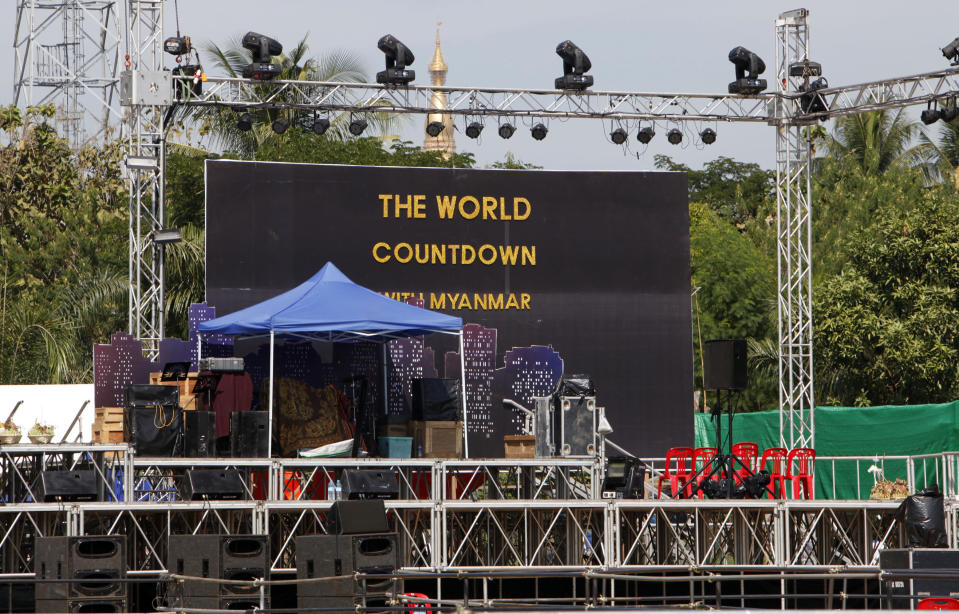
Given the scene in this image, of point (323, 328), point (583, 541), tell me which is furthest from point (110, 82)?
point (583, 541)

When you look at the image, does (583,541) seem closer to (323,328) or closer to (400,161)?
(323,328)

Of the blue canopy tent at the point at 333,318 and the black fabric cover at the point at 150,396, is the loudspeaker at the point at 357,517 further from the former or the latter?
the blue canopy tent at the point at 333,318

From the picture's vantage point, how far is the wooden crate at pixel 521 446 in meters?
15.3

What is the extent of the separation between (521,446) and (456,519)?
131cm

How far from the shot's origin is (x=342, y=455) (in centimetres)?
1526

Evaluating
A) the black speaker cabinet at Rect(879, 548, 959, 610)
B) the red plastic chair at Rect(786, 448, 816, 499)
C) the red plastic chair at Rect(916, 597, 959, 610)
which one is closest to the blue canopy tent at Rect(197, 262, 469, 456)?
the red plastic chair at Rect(786, 448, 816, 499)

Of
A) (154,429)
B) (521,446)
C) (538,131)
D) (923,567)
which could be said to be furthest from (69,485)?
(538,131)

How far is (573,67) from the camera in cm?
1936

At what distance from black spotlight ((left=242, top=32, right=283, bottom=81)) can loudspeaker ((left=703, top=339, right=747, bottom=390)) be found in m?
7.32

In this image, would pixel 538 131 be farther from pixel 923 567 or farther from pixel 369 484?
pixel 923 567

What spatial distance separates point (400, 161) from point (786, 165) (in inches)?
592

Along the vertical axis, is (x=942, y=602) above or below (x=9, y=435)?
below

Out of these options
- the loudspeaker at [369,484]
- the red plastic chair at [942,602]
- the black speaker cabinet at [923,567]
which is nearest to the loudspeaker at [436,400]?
the loudspeaker at [369,484]

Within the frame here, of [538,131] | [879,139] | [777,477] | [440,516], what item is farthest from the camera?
[879,139]
